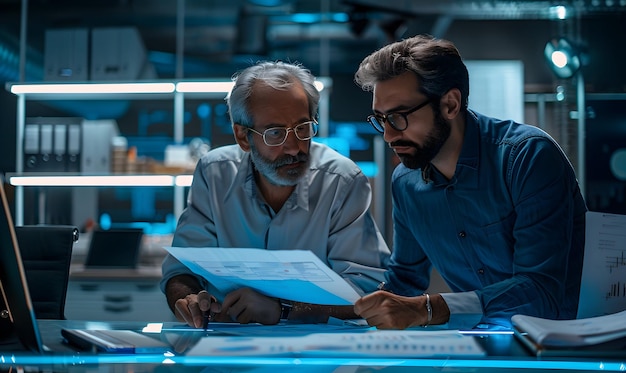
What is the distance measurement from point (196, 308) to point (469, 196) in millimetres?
714

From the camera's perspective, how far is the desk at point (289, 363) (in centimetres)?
87

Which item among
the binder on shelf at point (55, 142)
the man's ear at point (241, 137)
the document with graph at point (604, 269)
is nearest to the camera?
the document with graph at point (604, 269)

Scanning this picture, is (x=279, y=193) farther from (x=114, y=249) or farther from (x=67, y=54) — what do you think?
(x=67, y=54)

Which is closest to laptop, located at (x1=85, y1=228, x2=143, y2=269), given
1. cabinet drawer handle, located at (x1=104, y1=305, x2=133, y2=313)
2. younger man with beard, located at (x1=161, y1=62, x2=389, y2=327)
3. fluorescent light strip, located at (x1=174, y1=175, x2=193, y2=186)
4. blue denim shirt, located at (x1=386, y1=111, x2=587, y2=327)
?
cabinet drawer handle, located at (x1=104, y1=305, x2=133, y2=313)

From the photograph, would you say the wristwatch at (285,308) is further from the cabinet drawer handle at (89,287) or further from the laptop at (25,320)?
the cabinet drawer handle at (89,287)

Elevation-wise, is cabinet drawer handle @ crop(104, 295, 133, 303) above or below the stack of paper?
below

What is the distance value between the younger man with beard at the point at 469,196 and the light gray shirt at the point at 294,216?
108mm

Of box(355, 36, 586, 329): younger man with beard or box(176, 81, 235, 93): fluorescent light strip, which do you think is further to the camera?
box(176, 81, 235, 93): fluorescent light strip

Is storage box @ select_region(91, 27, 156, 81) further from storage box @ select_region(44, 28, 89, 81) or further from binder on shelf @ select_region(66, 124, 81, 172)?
binder on shelf @ select_region(66, 124, 81, 172)

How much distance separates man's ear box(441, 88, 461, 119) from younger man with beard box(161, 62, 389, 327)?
358mm

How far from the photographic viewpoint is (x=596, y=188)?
5.04 metres

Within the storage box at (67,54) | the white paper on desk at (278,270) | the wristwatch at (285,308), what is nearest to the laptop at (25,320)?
the white paper on desk at (278,270)

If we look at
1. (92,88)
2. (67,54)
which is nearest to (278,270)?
(92,88)

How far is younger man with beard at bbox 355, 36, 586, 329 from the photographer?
4.75 feet
